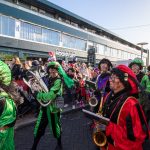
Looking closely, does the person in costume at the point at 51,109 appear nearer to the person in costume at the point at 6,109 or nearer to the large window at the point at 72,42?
the person in costume at the point at 6,109

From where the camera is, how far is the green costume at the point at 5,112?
9.29 feet

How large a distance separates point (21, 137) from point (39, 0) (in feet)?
115

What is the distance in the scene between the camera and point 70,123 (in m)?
8.66

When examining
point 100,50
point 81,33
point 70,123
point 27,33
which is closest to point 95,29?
point 100,50

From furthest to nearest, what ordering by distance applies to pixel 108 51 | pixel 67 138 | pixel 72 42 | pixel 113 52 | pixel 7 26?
pixel 113 52 < pixel 108 51 < pixel 72 42 < pixel 7 26 < pixel 67 138

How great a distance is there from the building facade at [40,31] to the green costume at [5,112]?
1532cm

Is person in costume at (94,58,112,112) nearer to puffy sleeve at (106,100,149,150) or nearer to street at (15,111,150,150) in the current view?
street at (15,111,150,150)

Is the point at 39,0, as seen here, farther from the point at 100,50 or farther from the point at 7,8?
the point at 100,50

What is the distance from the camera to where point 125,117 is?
295cm

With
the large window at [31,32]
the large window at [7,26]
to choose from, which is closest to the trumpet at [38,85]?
the large window at [7,26]

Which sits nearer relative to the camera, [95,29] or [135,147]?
[135,147]

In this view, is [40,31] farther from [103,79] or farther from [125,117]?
[125,117]

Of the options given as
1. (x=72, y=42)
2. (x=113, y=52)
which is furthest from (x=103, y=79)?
(x=113, y=52)

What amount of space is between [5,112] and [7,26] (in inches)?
1110
